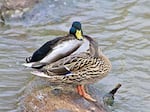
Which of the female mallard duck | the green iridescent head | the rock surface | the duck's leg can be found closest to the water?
the rock surface

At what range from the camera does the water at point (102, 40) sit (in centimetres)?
699

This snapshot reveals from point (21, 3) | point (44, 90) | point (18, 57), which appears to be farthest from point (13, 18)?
point (44, 90)

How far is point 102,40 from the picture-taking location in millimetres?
8445

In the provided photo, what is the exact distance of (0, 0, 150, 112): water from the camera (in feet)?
22.9

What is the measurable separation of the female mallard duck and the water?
714 mm

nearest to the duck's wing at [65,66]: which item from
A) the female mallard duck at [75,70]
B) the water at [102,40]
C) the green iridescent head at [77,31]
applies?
the female mallard duck at [75,70]

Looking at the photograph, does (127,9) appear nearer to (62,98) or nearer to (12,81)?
(12,81)

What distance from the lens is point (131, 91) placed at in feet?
23.4

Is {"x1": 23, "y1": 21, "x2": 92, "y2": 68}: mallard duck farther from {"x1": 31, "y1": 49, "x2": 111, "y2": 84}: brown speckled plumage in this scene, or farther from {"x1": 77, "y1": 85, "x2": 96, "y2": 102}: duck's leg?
{"x1": 77, "y1": 85, "x2": 96, "y2": 102}: duck's leg

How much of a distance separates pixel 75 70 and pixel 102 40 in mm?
2575

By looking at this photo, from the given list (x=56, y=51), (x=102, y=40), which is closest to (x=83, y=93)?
(x=56, y=51)

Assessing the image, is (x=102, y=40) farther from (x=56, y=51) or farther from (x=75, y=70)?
(x=56, y=51)

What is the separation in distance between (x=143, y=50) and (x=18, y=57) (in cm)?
172

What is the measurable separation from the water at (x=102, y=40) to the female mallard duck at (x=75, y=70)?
0.71m
